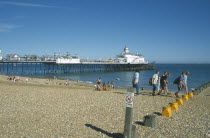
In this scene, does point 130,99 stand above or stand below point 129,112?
above

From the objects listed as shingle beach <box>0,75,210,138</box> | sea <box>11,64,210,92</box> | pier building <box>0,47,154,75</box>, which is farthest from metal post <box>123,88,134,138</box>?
pier building <box>0,47,154,75</box>

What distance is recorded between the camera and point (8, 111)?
22.6 ft

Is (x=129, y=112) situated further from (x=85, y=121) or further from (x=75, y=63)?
(x=75, y=63)

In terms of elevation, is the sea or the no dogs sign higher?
the no dogs sign

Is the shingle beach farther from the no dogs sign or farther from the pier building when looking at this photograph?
the pier building

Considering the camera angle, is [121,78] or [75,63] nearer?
[121,78]

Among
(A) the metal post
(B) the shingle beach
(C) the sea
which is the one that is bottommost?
(C) the sea

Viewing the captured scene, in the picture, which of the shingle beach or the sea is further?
the sea

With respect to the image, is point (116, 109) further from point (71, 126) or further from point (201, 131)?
point (201, 131)

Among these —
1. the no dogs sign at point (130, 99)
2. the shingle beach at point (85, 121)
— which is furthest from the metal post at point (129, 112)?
the shingle beach at point (85, 121)

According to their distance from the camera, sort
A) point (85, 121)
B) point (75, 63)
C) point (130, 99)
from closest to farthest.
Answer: point (130, 99), point (85, 121), point (75, 63)

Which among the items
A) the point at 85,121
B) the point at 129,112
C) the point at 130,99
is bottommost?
the point at 85,121

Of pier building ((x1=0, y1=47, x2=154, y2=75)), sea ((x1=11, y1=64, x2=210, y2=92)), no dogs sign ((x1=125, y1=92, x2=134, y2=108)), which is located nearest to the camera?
no dogs sign ((x1=125, y1=92, x2=134, y2=108))

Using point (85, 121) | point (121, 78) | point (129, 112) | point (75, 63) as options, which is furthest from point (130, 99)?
point (75, 63)
